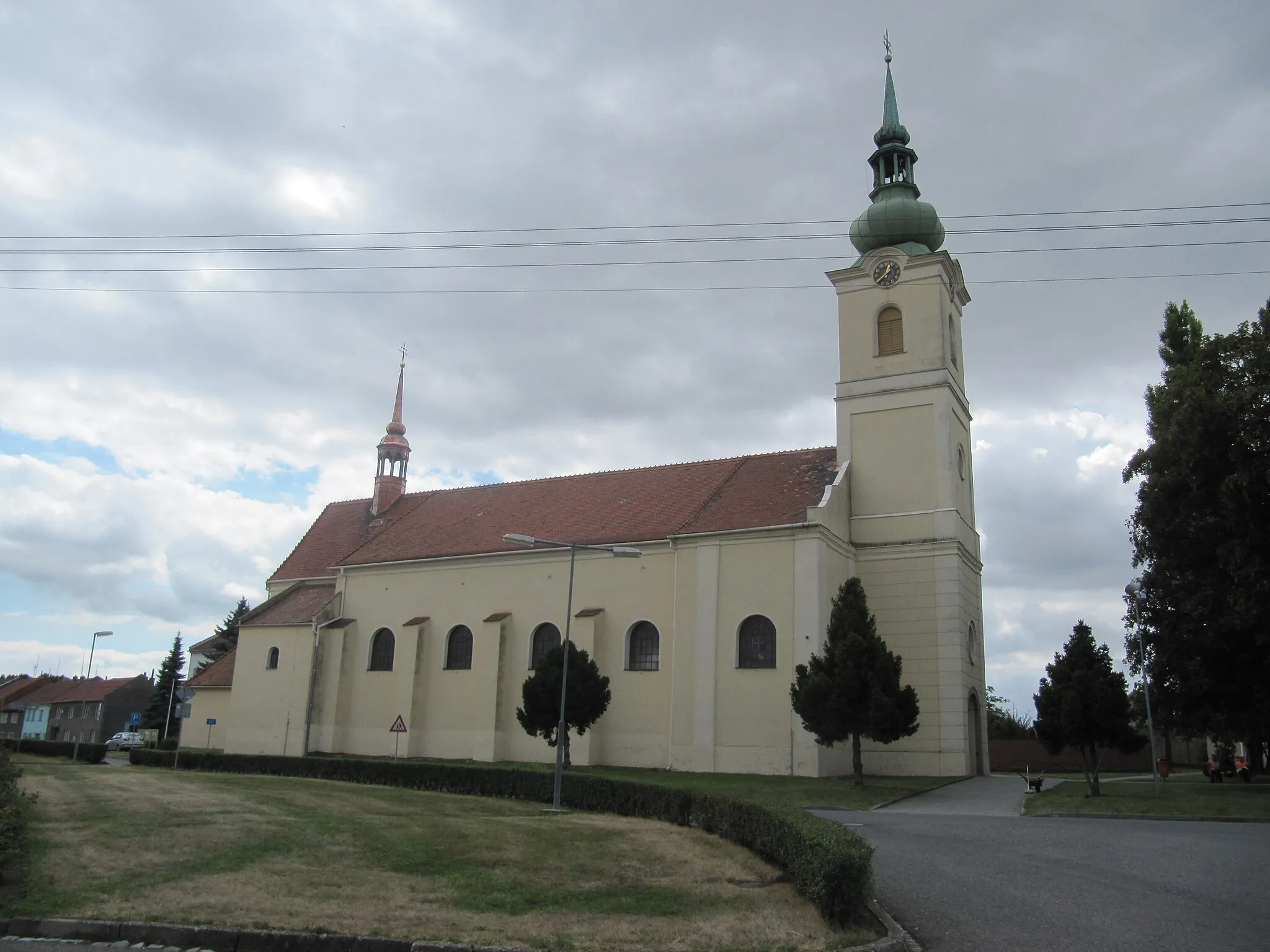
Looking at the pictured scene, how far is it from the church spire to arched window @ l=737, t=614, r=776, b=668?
14598 mm

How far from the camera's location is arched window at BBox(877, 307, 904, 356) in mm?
34594

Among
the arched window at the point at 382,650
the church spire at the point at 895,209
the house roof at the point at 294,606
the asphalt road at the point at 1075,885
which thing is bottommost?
the asphalt road at the point at 1075,885

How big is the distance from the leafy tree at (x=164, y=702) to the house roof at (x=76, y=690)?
81.0 ft

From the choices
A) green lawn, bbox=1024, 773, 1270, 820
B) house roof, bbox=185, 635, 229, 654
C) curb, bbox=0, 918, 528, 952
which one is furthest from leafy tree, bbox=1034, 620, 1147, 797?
house roof, bbox=185, 635, 229, 654

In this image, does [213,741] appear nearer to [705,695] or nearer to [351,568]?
[351,568]

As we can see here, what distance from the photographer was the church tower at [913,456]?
31062 millimetres

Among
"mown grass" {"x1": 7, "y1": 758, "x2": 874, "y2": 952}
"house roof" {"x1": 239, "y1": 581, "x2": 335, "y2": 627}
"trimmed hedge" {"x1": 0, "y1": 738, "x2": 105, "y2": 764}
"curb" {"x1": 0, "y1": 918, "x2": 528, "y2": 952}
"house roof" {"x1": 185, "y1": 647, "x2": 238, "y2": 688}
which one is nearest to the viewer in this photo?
"curb" {"x1": 0, "y1": 918, "x2": 528, "y2": 952}

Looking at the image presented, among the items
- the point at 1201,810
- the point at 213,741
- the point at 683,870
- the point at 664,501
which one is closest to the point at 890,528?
the point at 664,501

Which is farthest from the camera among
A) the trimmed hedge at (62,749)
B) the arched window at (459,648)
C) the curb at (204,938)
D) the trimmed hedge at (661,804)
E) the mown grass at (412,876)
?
the trimmed hedge at (62,749)

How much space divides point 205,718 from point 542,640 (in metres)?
19.5

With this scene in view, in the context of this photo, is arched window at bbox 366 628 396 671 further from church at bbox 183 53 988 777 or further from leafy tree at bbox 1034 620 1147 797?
leafy tree at bbox 1034 620 1147 797

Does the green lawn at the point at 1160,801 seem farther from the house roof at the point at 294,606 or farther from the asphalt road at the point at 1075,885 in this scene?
the house roof at the point at 294,606

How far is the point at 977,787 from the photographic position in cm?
2747

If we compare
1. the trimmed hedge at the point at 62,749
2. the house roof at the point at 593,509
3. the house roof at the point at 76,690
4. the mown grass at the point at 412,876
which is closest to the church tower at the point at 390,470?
the house roof at the point at 593,509
